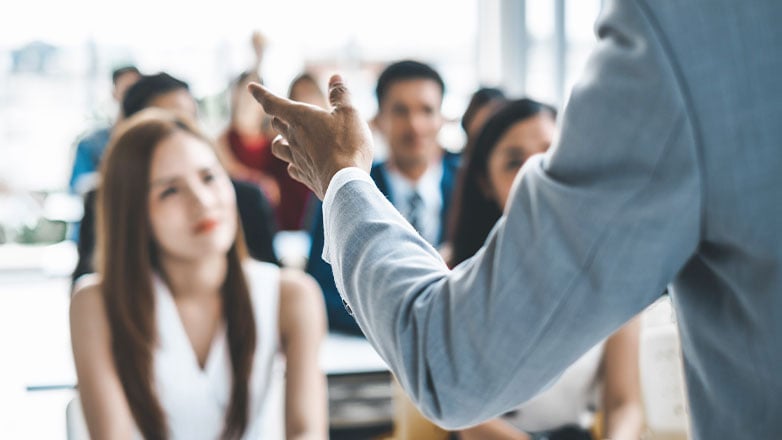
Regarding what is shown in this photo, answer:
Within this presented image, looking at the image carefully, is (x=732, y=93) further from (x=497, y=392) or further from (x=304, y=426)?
(x=304, y=426)

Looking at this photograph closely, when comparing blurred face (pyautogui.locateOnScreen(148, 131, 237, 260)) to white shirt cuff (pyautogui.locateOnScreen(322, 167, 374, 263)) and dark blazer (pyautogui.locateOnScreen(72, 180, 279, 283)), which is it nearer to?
dark blazer (pyautogui.locateOnScreen(72, 180, 279, 283))

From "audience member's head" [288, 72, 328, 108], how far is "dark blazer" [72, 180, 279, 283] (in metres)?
2.33

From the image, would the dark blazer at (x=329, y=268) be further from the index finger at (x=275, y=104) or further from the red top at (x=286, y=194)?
the index finger at (x=275, y=104)

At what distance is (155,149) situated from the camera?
7.27 feet

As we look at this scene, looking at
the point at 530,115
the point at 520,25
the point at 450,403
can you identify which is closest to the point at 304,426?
the point at 530,115

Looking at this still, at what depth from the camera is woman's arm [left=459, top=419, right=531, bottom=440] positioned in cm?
222

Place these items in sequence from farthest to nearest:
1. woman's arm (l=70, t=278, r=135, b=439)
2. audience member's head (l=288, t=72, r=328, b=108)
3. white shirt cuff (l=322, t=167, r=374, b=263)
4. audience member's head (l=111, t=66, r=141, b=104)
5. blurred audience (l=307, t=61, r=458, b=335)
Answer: audience member's head (l=288, t=72, r=328, b=108) → audience member's head (l=111, t=66, r=141, b=104) → blurred audience (l=307, t=61, r=458, b=335) → woman's arm (l=70, t=278, r=135, b=439) → white shirt cuff (l=322, t=167, r=374, b=263)

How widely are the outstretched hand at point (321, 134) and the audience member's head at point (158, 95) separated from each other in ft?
8.70

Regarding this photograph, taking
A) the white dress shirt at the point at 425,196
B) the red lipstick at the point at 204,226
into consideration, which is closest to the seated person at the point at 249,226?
the white dress shirt at the point at 425,196

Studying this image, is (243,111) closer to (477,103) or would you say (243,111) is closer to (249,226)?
(477,103)

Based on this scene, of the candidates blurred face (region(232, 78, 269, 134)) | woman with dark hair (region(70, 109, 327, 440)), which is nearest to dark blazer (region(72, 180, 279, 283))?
woman with dark hair (region(70, 109, 327, 440))

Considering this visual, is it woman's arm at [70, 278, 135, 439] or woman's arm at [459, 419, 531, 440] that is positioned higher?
woman's arm at [70, 278, 135, 439]

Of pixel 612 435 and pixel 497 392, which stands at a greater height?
pixel 497 392

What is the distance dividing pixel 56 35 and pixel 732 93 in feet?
23.0
